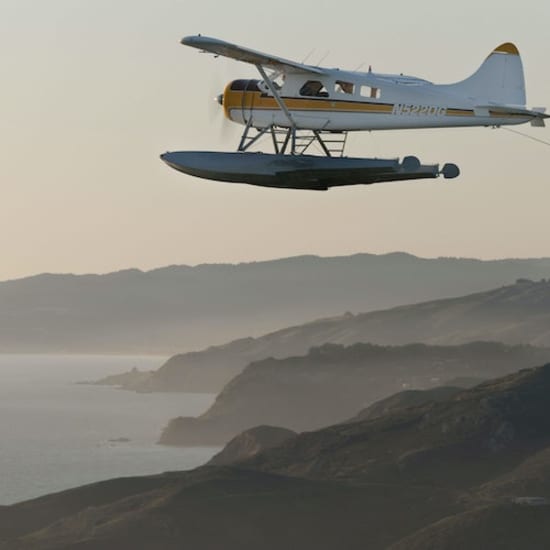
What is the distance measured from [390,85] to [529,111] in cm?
772

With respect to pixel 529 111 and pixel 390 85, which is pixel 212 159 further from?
pixel 529 111

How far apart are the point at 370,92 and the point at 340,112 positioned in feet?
6.22

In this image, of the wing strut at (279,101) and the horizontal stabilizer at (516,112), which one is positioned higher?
the wing strut at (279,101)

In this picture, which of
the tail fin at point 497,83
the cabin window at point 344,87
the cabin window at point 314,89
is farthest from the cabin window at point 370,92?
the tail fin at point 497,83

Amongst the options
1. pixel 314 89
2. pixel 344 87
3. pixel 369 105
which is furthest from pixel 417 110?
pixel 314 89

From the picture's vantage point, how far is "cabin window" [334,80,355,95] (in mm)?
74812

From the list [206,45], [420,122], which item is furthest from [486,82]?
[206,45]

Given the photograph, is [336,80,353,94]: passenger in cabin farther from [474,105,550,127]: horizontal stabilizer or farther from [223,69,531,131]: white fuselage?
[474,105,550,127]: horizontal stabilizer

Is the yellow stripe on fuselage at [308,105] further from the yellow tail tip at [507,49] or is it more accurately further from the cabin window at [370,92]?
the yellow tail tip at [507,49]

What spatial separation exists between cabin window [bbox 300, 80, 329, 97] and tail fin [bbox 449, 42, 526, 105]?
22.0 ft

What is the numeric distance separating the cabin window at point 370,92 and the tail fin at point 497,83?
3900 millimetres

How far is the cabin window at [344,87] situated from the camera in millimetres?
74812

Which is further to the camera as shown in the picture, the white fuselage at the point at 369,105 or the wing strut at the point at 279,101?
the wing strut at the point at 279,101

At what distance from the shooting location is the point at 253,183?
2928 inches
